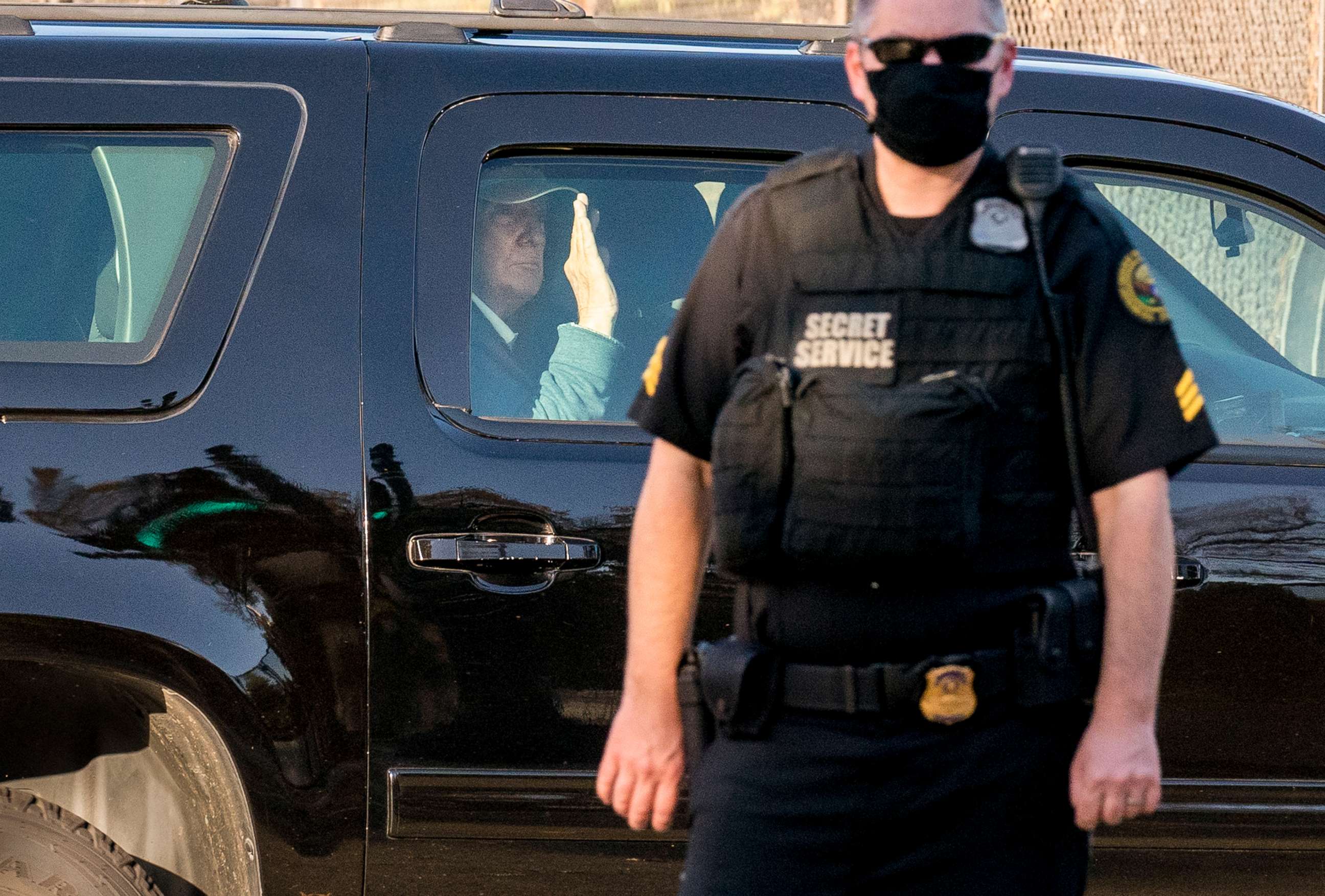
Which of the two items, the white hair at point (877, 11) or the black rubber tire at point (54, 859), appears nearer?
the white hair at point (877, 11)

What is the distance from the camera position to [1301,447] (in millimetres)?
2354

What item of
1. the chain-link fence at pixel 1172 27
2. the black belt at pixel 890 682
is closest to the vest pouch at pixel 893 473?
the black belt at pixel 890 682

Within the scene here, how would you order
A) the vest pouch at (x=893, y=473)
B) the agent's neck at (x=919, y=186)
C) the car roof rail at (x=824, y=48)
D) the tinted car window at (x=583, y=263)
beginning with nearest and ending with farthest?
the vest pouch at (x=893, y=473) < the agent's neck at (x=919, y=186) < the tinted car window at (x=583, y=263) < the car roof rail at (x=824, y=48)

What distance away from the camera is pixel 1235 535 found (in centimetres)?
229

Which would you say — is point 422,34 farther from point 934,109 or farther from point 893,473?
point 893,473

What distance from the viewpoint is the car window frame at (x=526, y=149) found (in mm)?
2279

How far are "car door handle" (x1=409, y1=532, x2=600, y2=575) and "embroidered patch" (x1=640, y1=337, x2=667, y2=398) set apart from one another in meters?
0.55

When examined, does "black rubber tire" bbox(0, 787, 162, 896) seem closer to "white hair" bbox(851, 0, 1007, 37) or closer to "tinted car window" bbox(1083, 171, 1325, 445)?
"white hair" bbox(851, 0, 1007, 37)

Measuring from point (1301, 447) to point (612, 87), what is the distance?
1.25 m

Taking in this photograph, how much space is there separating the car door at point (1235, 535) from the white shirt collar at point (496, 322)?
34.1 inches

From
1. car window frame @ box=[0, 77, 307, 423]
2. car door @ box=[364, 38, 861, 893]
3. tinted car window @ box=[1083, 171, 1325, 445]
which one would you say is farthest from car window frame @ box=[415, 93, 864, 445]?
tinted car window @ box=[1083, 171, 1325, 445]

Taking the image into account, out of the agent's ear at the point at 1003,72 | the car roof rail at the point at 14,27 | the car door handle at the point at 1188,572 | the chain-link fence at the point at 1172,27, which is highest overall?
the chain-link fence at the point at 1172,27

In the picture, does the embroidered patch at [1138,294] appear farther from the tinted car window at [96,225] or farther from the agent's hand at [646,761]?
the tinted car window at [96,225]

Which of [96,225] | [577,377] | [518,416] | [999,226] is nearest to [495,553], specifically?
[518,416]
